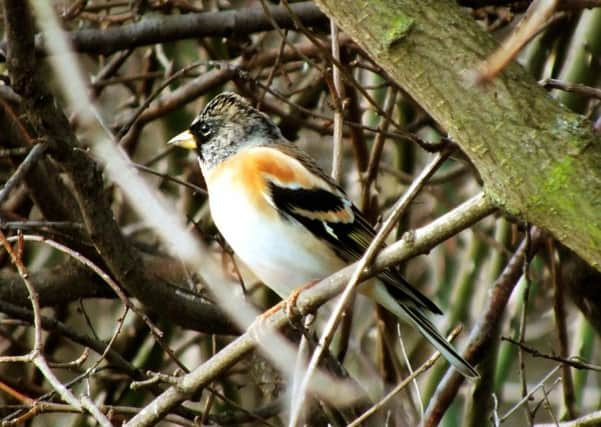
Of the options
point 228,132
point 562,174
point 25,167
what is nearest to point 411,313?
point 228,132

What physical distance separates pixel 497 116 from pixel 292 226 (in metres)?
1.73

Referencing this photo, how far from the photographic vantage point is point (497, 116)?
2117 mm

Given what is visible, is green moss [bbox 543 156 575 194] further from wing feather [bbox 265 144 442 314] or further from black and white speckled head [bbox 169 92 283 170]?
black and white speckled head [bbox 169 92 283 170]

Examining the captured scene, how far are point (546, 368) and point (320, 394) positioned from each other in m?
3.75

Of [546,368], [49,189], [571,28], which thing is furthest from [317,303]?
[546,368]

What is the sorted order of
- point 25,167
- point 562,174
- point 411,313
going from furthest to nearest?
point 411,313 < point 25,167 < point 562,174

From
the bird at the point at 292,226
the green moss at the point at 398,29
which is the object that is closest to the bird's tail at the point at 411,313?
the bird at the point at 292,226

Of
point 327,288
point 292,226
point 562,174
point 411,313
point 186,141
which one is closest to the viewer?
point 562,174

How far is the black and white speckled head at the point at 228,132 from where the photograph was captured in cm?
416

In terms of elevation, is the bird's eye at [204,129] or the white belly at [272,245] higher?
the bird's eye at [204,129]

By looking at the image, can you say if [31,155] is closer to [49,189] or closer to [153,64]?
[49,189]

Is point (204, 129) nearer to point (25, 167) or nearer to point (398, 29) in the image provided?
point (25, 167)

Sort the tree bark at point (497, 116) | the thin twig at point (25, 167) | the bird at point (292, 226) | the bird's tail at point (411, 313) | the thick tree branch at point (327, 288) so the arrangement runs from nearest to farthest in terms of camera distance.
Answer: the tree bark at point (497, 116) → the thick tree branch at point (327, 288) → the thin twig at point (25, 167) → the bird's tail at point (411, 313) → the bird at point (292, 226)

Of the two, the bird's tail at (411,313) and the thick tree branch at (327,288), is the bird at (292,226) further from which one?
the thick tree branch at (327,288)
